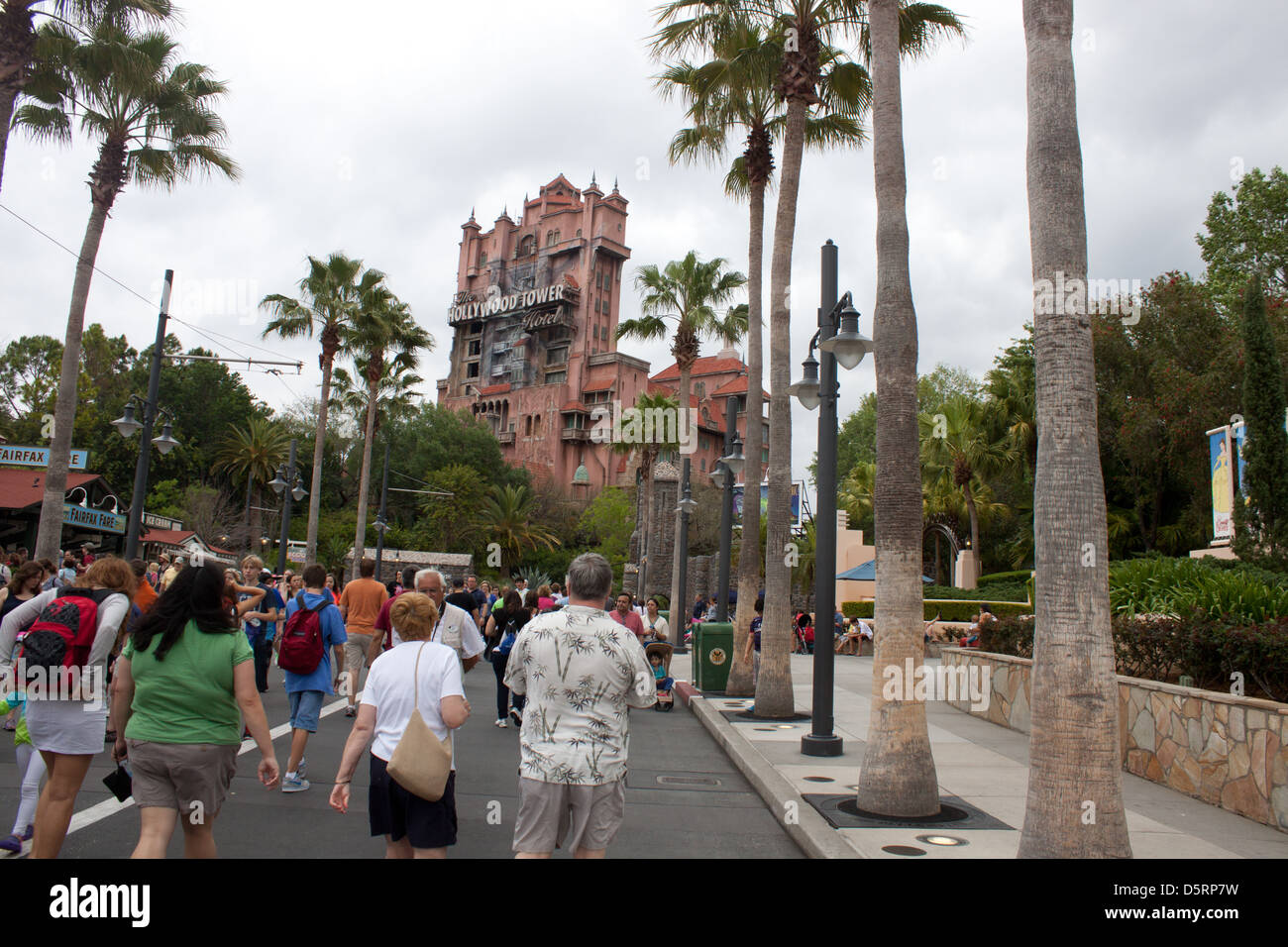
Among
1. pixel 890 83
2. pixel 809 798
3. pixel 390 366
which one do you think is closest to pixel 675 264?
pixel 390 366

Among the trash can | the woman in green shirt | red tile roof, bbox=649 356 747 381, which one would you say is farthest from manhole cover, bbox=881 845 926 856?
red tile roof, bbox=649 356 747 381

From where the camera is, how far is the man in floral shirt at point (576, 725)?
3961 millimetres

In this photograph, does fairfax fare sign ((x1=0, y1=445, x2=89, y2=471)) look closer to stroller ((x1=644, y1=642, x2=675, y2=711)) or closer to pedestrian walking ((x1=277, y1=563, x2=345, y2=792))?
stroller ((x1=644, y1=642, x2=675, y2=711))

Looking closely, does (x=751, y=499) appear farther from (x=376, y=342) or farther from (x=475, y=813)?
(x=376, y=342)

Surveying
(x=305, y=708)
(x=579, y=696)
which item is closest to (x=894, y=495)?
(x=579, y=696)

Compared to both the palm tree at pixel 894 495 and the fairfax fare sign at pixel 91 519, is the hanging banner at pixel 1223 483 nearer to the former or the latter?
the palm tree at pixel 894 495

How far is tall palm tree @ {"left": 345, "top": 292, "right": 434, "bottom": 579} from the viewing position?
115ft

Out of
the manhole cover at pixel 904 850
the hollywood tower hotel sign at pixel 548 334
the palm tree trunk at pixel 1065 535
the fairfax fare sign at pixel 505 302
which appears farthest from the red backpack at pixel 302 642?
the fairfax fare sign at pixel 505 302

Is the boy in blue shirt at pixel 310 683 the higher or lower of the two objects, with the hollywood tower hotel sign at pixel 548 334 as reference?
lower

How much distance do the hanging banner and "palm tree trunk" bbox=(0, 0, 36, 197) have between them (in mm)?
25355

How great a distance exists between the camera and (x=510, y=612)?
13008mm

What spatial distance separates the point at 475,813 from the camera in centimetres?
698

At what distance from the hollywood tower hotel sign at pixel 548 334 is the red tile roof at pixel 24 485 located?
139ft

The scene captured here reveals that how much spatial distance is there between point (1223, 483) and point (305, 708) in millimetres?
23202
